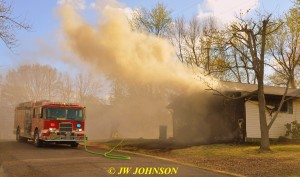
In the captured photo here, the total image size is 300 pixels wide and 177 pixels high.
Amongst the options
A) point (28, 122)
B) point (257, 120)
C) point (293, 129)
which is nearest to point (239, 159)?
point (257, 120)

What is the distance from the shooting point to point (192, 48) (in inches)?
1662

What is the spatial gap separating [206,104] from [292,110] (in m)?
6.28

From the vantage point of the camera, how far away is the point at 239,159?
15.2m

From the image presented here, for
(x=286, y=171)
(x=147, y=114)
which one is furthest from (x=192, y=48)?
(x=286, y=171)

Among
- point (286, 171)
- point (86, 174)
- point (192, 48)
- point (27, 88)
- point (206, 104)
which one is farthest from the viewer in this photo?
point (27, 88)

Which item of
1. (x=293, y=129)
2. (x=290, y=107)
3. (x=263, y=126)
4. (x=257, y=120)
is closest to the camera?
(x=263, y=126)

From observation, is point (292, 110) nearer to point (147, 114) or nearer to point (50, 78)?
point (147, 114)

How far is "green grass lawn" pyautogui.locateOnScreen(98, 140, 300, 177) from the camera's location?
12375mm

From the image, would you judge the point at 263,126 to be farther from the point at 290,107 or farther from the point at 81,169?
the point at 81,169

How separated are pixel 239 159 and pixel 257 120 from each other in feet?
28.4

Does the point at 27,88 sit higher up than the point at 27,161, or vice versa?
the point at 27,88

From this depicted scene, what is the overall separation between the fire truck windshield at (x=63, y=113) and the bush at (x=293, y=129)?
1408 cm

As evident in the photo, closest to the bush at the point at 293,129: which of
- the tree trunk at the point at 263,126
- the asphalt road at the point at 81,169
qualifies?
the tree trunk at the point at 263,126

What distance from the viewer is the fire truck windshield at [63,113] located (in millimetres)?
19891
